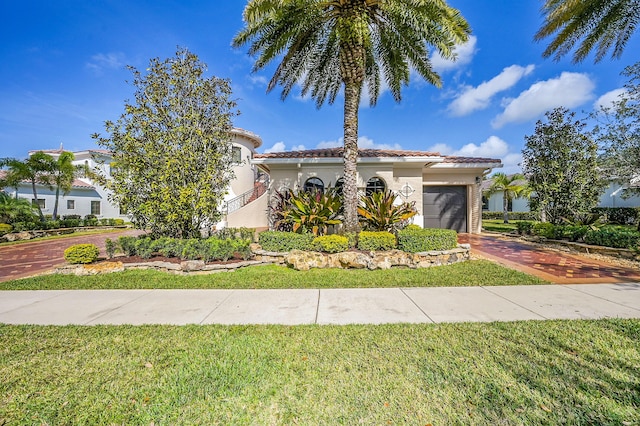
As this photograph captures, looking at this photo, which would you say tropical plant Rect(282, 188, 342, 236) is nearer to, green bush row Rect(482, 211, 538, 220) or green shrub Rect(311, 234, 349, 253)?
green shrub Rect(311, 234, 349, 253)

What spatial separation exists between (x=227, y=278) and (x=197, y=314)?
89.3 inches

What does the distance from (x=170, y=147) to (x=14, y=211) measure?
1736cm

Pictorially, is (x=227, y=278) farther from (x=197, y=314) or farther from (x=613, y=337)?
(x=613, y=337)

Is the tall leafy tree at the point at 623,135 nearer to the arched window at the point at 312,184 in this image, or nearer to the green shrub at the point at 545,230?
the green shrub at the point at 545,230

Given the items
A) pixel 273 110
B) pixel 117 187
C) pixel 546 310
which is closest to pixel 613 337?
pixel 546 310

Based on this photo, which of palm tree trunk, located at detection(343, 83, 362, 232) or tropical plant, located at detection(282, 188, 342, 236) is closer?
palm tree trunk, located at detection(343, 83, 362, 232)

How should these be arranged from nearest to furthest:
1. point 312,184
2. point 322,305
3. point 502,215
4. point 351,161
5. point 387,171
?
point 322,305 → point 351,161 → point 387,171 → point 312,184 → point 502,215

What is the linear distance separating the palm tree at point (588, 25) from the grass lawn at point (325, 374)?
11.0 m

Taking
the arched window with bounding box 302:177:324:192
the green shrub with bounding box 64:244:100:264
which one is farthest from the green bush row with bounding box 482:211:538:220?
the green shrub with bounding box 64:244:100:264

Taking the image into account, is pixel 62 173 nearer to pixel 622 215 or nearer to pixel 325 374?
pixel 325 374

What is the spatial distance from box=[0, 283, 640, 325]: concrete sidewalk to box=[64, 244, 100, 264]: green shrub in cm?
166

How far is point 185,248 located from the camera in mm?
8047

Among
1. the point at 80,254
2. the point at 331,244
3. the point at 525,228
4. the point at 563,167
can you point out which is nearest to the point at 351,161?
the point at 331,244

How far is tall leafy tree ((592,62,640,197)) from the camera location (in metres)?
11.8
